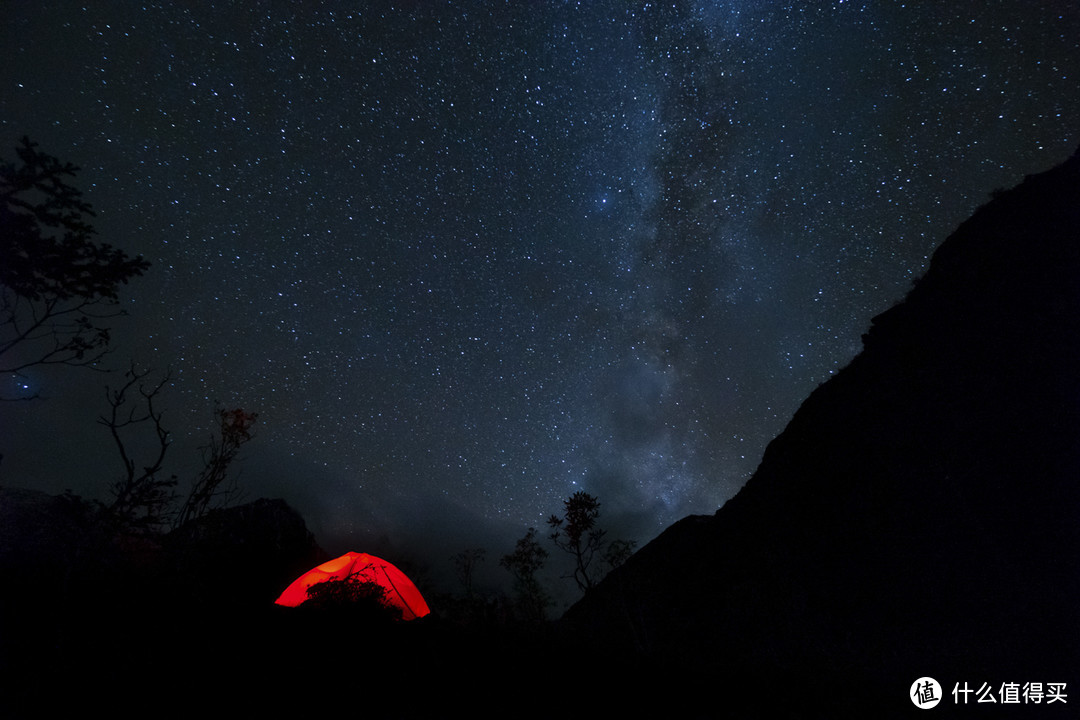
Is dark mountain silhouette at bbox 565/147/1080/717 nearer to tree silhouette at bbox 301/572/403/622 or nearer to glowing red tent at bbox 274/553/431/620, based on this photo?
glowing red tent at bbox 274/553/431/620

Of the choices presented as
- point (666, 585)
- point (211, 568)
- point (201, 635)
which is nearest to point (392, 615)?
point (201, 635)

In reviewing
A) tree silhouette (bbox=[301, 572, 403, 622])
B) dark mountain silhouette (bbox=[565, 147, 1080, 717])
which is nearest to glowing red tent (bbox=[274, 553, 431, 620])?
tree silhouette (bbox=[301, 572, 403, 622])

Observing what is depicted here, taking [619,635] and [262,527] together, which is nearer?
[262,527]

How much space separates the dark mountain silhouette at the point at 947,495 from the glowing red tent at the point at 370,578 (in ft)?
19.3

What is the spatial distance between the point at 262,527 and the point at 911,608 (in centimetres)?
3708

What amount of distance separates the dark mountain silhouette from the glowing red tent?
19.3 ft

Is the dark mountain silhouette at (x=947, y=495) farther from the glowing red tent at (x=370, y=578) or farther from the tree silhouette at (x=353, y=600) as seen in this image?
the tree silhouette at (x=353, y=600)

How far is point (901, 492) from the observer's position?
78.4 ft

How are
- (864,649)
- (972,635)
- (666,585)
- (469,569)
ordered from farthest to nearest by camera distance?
(666,585), (469,569), (864,649), (972,635)

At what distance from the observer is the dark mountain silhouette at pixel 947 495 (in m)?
17.1

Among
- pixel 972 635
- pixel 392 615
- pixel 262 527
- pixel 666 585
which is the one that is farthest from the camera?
pixel 666 585

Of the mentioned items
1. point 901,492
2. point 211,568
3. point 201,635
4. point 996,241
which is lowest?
point 211,568

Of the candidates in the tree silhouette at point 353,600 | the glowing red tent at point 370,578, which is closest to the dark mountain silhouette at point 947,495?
the glowing red tent at point 370,578

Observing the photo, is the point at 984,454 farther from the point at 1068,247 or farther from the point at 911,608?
the point at 1068,247
